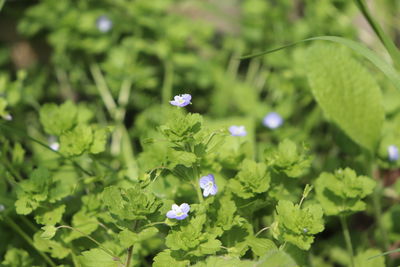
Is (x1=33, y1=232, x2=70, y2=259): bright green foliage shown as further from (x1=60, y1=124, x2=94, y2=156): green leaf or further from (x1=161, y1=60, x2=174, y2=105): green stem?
(x1=161, y1=60, x2=174, y2=105): green stem

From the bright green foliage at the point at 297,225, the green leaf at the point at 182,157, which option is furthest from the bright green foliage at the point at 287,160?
the green leaf at the point at 182,157

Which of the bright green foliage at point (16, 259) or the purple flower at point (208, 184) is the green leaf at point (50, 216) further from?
the purple flower at point (208, 184)

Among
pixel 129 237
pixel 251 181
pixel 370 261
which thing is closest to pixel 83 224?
pixel 129 237

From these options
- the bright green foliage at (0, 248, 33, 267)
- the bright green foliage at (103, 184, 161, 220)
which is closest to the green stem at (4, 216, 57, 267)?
the bright green foliage at (0, 248, 33, 267)

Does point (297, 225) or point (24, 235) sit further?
point (24, 235)

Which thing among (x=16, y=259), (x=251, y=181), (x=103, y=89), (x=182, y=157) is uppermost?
(x=182, y=157)

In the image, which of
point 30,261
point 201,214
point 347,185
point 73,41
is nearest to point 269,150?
point 347,185

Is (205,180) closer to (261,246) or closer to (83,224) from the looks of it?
(261,246)

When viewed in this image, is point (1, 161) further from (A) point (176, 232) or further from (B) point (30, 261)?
(A) point (176, 232)
